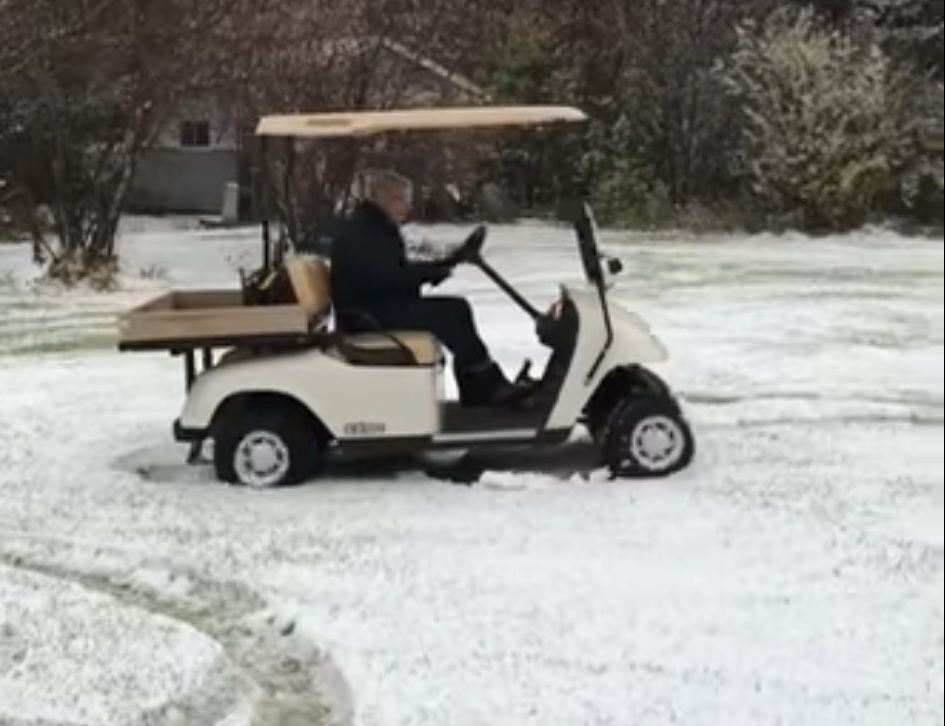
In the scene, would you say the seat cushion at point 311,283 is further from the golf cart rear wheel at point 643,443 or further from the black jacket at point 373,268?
the golf cart rear wheel at point 643,443

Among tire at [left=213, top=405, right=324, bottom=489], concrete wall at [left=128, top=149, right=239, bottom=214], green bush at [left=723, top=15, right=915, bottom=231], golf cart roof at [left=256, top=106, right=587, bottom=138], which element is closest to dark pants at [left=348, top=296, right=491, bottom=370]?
tire at [left=213, top=405, right=324, bottom=489]

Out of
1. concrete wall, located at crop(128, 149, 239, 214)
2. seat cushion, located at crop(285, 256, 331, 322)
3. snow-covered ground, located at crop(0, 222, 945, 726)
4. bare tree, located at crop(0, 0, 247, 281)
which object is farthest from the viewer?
seat cushion, located at crop(285, 256, 331, 322)

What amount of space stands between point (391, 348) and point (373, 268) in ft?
1.26

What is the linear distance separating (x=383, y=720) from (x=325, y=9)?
630mm

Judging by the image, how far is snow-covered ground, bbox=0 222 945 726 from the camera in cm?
143

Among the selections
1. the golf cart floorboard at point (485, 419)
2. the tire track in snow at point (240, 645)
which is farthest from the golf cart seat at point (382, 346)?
the tire track in snow at point (240, 645)

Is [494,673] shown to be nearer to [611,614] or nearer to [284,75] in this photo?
[611,614]

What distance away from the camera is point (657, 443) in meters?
2.46

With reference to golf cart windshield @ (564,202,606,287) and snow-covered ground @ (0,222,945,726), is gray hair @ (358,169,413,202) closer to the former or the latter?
snow-covered ground @ (0,222,945,726)

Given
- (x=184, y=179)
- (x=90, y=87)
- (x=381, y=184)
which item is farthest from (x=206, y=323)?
(x=90, y=87)

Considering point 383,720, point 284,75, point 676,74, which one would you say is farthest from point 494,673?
point 284,75

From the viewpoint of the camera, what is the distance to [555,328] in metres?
2.37

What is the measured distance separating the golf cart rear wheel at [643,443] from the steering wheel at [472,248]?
87 cm

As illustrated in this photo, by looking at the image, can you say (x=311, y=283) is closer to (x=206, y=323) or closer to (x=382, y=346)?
(x=206, y=323)
